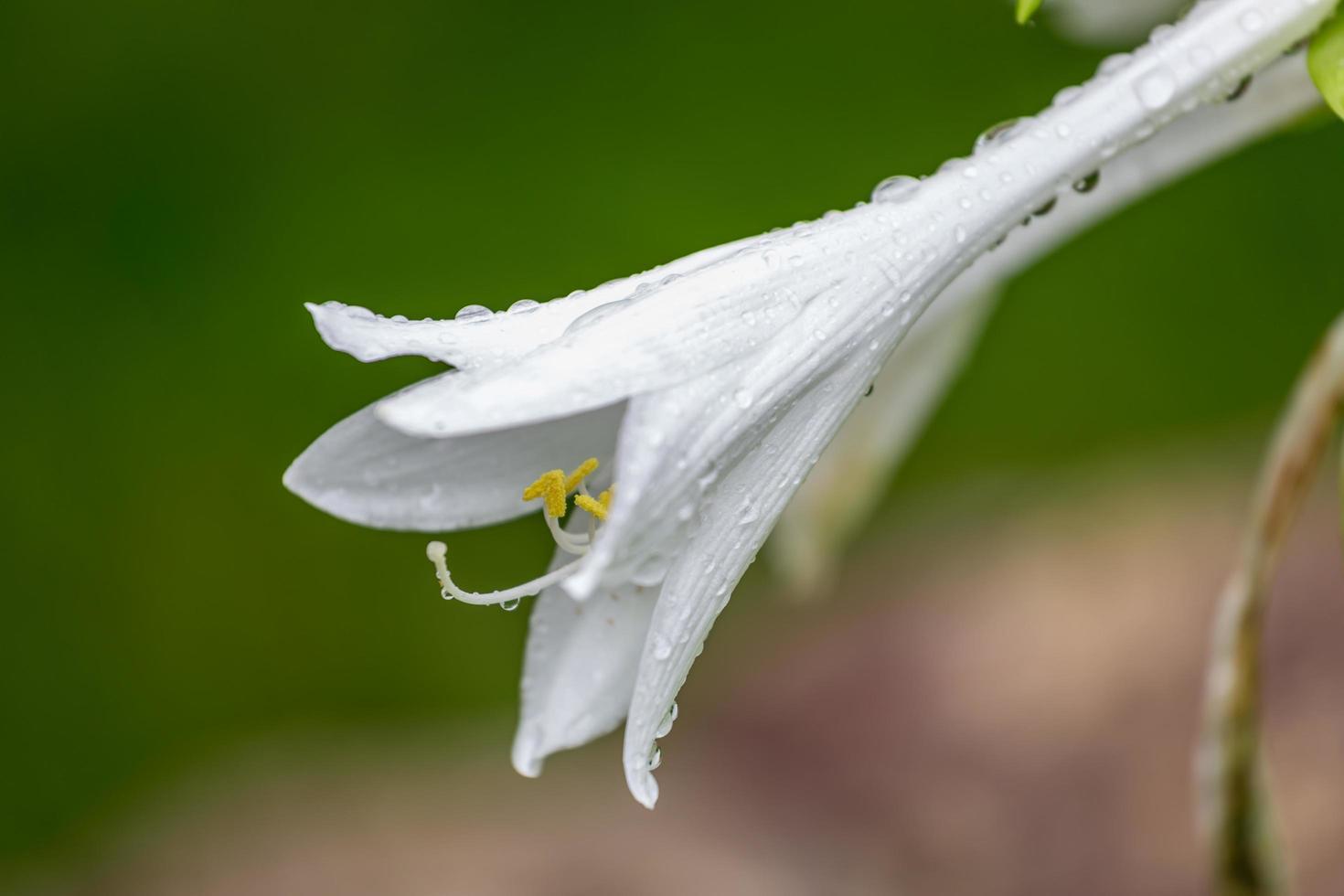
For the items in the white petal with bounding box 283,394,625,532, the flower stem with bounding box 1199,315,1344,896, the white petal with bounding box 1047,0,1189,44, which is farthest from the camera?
the white petal with bounding box 1047,0,1189,44

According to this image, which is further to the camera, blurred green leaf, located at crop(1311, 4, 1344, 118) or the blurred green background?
the blurred green background

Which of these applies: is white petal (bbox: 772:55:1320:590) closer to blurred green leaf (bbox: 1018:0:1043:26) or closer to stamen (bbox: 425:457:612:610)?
blurred green leaf (bbox: 1018:0:1043:26)

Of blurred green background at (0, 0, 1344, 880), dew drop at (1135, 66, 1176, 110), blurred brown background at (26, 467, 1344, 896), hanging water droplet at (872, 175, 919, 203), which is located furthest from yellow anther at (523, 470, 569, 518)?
blurred green background at (0, 0, 1344, 880)

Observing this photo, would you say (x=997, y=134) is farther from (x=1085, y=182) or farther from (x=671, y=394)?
(x=671, y=394)

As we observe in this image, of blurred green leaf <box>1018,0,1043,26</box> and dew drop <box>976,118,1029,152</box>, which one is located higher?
blurred green leaf <box>1018,0,1043,26</box>

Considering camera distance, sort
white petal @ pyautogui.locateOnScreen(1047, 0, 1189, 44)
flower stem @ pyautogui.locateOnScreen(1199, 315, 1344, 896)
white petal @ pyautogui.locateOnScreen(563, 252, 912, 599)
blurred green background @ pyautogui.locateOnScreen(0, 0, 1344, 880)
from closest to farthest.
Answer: white petal @ pyautogui.locateOnScreen(563, 252, 912, 599)
flower stem @ pyautogui.locateOnScreen(1199, 315, 1344, 896)
white petal @ pyautogui.locateOnScreen(1047, 0, 1189, 44)
blurred green background @ pyautogui.locateOnScreen(0, 0, 1344, 880)

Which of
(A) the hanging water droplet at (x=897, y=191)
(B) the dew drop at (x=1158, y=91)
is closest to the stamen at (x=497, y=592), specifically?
(A) the hanging water droplet at (x=897, y=191)

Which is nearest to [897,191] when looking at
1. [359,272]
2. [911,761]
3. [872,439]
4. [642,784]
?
[642,784]

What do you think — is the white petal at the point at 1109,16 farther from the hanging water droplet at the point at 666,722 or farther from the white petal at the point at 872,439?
the hanging water droplet at the point at 666,722
